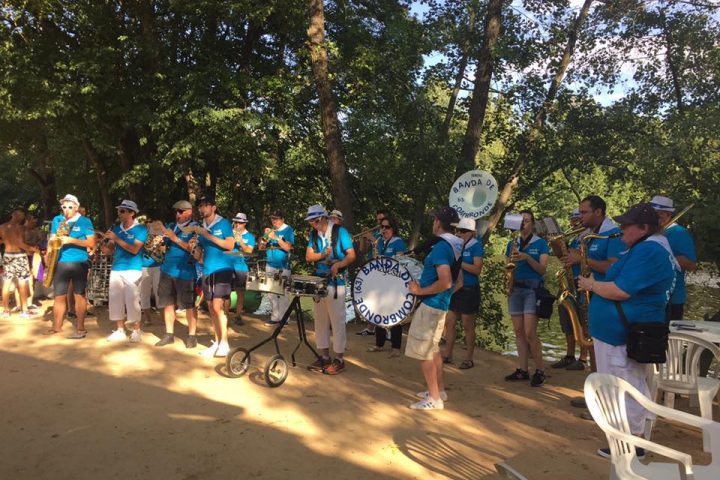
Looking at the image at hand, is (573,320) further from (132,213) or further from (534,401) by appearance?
(132,213)

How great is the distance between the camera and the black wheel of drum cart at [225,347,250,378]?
601cm

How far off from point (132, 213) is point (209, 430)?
12.5 feet

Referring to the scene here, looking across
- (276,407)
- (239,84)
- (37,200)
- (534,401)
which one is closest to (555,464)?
(534,401)

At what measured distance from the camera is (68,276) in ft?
24.0

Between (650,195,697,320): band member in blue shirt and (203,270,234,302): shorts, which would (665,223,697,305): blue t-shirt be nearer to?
(650,195,697,320): band member in blue shirt

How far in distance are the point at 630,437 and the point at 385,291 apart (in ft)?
9.92

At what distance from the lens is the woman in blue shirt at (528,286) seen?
20.5 feet

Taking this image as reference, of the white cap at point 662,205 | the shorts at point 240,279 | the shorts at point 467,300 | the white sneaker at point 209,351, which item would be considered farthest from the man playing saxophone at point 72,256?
the white cap at point 662,205

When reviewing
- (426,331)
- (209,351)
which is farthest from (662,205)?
(209,351)

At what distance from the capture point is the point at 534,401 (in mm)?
5828

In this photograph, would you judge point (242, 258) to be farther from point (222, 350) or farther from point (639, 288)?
point (639, 288)

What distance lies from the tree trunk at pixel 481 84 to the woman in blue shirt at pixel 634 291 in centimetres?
698

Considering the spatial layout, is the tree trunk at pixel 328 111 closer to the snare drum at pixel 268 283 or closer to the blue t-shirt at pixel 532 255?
the snare drum at pixel 268 283

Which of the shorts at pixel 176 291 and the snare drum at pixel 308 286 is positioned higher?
the snare drum at pixel 308 286
